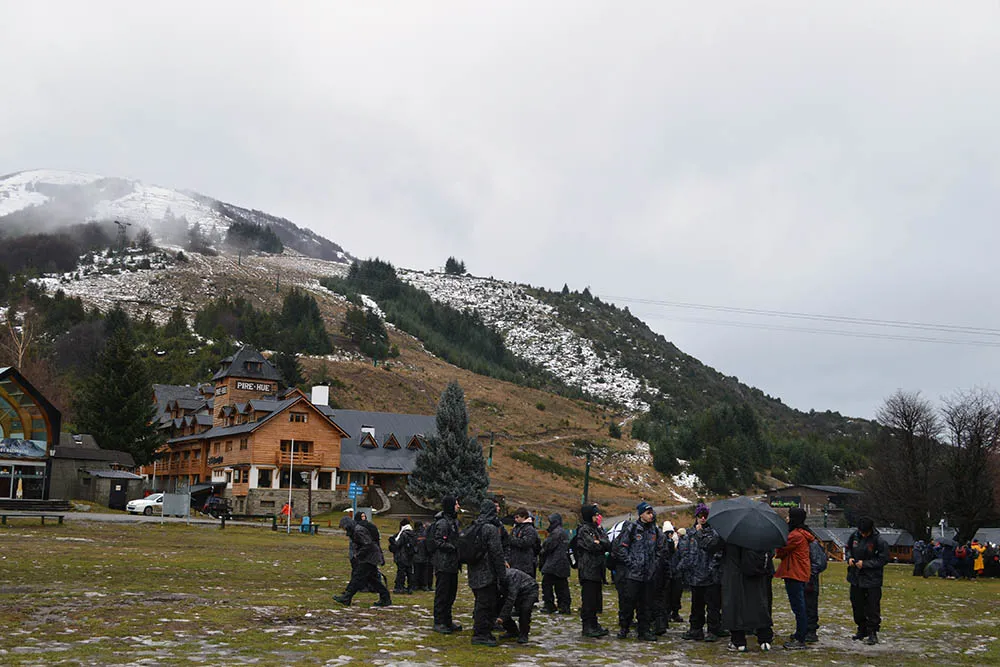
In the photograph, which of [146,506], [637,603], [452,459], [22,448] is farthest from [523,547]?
[452,459]

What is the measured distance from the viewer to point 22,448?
5178 centimetres

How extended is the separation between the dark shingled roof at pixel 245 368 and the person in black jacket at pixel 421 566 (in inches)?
2522

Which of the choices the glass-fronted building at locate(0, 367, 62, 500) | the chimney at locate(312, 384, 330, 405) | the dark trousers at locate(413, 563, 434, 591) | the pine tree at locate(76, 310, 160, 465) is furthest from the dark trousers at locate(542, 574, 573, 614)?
the chimney at locate(312, 384, 330, 405)

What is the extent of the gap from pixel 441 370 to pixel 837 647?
142705 millimetres

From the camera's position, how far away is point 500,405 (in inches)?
5300

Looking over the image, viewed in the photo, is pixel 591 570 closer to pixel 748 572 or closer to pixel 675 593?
pixel 748 572

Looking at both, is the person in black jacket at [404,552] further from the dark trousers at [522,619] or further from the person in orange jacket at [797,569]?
the person in orange jacket at [797,569]

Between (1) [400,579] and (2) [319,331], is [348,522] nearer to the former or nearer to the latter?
(1) [400,579]

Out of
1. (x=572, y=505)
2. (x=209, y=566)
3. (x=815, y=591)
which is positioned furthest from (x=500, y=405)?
(x=815, y=591)

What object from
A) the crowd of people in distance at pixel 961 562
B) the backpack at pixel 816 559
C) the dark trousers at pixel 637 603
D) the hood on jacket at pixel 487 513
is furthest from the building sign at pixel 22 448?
the backpack at pixel 816 559

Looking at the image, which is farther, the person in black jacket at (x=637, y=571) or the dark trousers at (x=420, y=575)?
the dark trousers at (x=420, y=575)

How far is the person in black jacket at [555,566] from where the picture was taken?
53.2 feet

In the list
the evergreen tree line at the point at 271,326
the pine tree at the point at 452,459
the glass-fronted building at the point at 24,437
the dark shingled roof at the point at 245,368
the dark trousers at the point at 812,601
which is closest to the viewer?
the dark trousers at the point at 812,601

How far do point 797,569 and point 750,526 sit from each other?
1.41 meters
